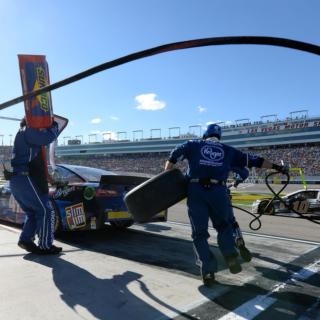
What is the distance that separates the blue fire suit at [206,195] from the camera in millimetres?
4160

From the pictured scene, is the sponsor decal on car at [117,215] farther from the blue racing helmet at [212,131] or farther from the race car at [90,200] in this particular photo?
the blue racing helmet at [212,131]

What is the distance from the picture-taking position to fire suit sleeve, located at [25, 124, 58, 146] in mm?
Answer: 5031

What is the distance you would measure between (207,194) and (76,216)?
8.78 ft

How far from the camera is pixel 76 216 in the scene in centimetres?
616

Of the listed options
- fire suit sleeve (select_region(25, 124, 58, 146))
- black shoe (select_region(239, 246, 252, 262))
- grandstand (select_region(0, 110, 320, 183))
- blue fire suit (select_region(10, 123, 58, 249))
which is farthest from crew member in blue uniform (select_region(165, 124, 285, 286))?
grandstand (select_region(0, 110, 320, 183))

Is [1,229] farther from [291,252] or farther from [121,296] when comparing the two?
[291,252]

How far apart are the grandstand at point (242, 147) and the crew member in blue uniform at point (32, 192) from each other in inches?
2000

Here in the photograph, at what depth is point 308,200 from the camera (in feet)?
44.0

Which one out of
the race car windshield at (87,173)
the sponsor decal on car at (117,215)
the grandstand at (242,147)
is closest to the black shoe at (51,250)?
the sponsor decal on car at (117,215)

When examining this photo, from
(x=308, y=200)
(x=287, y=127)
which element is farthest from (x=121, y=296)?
(x=287, y=127)

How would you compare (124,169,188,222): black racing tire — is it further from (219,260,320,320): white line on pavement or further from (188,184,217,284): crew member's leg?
(219,260,320,320): white line on pavement

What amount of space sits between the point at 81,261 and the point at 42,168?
4.52 feet

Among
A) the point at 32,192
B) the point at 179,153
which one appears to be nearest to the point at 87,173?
the point at 32,192

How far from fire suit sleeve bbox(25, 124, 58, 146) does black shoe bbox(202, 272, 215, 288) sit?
2.49m
